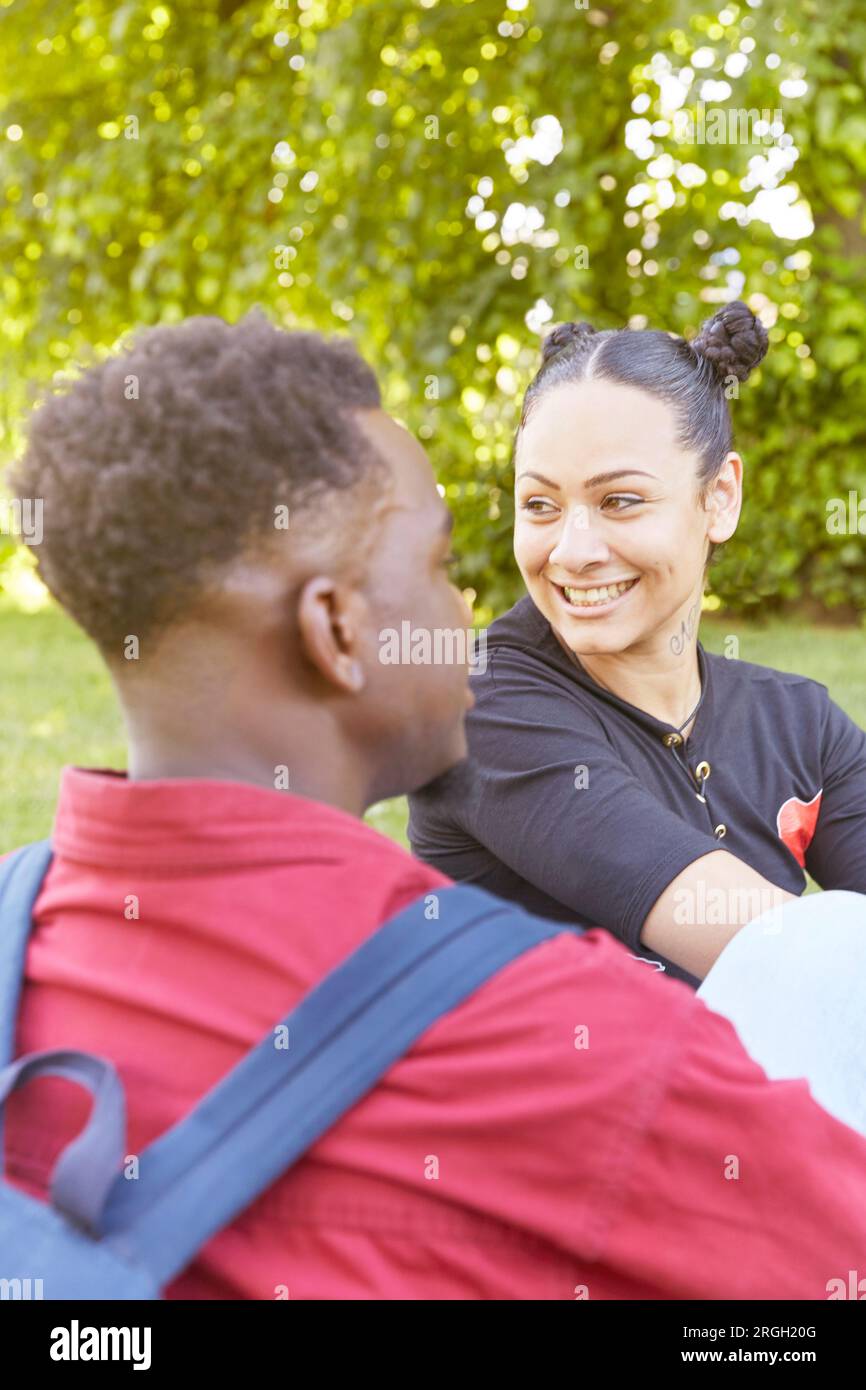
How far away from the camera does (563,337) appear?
2678 mm

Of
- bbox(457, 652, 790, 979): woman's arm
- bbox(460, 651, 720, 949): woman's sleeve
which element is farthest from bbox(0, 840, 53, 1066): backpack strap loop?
bbox(460, 651, 720, 949): woman's sleeve

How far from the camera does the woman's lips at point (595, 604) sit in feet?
8.09

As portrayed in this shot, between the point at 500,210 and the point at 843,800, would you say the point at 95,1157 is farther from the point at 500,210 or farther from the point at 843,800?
the point at 500,210

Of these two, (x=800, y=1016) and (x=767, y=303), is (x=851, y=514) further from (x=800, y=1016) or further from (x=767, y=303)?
(x=800, y=1016)

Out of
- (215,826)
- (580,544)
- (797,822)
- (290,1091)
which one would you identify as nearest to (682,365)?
(580,544)

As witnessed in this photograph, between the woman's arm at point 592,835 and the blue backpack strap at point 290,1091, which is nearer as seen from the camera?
the blue backpack strap at point 290,1091

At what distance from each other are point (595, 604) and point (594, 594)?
2cm

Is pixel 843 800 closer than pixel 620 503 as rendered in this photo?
No

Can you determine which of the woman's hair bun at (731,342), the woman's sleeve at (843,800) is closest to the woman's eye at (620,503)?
the woman's hair bun at (731,342)

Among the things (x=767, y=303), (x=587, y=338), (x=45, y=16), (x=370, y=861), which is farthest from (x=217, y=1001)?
(x=45, y=16)

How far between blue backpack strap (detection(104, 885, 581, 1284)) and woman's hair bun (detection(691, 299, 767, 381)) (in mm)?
1768

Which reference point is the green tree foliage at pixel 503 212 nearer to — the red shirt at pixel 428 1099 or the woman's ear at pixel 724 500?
the woman's ear at pixel 724 500

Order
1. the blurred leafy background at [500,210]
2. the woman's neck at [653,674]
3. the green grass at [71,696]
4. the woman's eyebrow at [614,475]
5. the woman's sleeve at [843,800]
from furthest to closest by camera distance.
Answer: the blurred leafy background at [500,210], the green grass at [71,696], the woman's sleeve at [843,800], the woman's neck at [653,674], the woman's eyebrow at [614,475]
